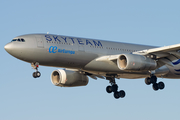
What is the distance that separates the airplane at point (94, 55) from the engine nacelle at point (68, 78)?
47.4 inches

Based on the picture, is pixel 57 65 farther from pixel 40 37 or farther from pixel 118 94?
pixel 118 94

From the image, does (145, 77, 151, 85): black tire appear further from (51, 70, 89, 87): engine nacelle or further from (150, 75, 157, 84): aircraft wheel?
(51, 70, 89, 87): engine nacelle

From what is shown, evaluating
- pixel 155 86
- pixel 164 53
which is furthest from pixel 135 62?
pixel 155 86

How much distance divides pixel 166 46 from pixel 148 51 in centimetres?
199

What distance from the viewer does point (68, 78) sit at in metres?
50.8

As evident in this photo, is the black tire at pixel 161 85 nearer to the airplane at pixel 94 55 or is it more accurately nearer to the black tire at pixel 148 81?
the airplane at pixel 94 55

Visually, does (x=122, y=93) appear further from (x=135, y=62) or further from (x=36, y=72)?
(x=36, y=72)

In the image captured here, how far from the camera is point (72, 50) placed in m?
43.8

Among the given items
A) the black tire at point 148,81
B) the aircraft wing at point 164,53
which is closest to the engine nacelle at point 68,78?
the black tire at point 148,81

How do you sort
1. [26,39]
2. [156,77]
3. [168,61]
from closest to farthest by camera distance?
1. [26,39]
2. [168,61]
3. [156,77]

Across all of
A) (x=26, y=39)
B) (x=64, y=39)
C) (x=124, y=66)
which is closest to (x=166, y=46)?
(x=124, y=66)

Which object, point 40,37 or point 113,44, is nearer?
point 40,37

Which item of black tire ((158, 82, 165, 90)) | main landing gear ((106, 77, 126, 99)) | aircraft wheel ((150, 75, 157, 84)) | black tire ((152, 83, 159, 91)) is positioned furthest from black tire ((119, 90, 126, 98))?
black tire ((158, 82, 165, 90))

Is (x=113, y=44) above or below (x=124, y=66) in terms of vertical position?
above
